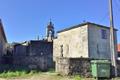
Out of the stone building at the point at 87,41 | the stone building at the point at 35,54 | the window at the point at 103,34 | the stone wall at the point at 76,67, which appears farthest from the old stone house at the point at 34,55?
the window at the point at 103,34

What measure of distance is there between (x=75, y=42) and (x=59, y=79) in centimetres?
1243

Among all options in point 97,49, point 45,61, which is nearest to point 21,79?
point 45,61

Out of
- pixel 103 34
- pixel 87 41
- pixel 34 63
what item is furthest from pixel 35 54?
Answer: pixel 103 34

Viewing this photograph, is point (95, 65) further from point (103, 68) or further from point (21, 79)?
point (21, 79)

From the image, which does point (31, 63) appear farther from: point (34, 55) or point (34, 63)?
point (34, 55)

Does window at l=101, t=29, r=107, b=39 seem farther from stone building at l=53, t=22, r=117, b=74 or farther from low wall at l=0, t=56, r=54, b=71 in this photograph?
low wall at l=0, t=56, r=54, b=71

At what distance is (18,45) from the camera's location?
36406 millimetres

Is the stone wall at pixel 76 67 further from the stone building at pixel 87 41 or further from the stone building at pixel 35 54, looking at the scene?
the stone building at pixel 87 41

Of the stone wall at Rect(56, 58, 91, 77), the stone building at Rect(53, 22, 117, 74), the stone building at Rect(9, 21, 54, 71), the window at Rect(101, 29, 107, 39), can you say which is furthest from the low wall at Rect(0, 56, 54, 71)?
the window at Rect(101, 29, 107, 39)

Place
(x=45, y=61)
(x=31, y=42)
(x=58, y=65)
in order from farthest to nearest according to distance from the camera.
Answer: (x=31, y=42)
(x=45, y=61)
(x=58, y=65)

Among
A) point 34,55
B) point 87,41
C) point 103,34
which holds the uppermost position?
point 103,34

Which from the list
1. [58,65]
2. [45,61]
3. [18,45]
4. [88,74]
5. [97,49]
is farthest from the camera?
[18,45]

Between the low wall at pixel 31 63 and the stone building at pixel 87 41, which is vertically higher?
the stone building at pixel 87 41

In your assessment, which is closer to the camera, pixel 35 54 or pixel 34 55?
pixel 34 55
